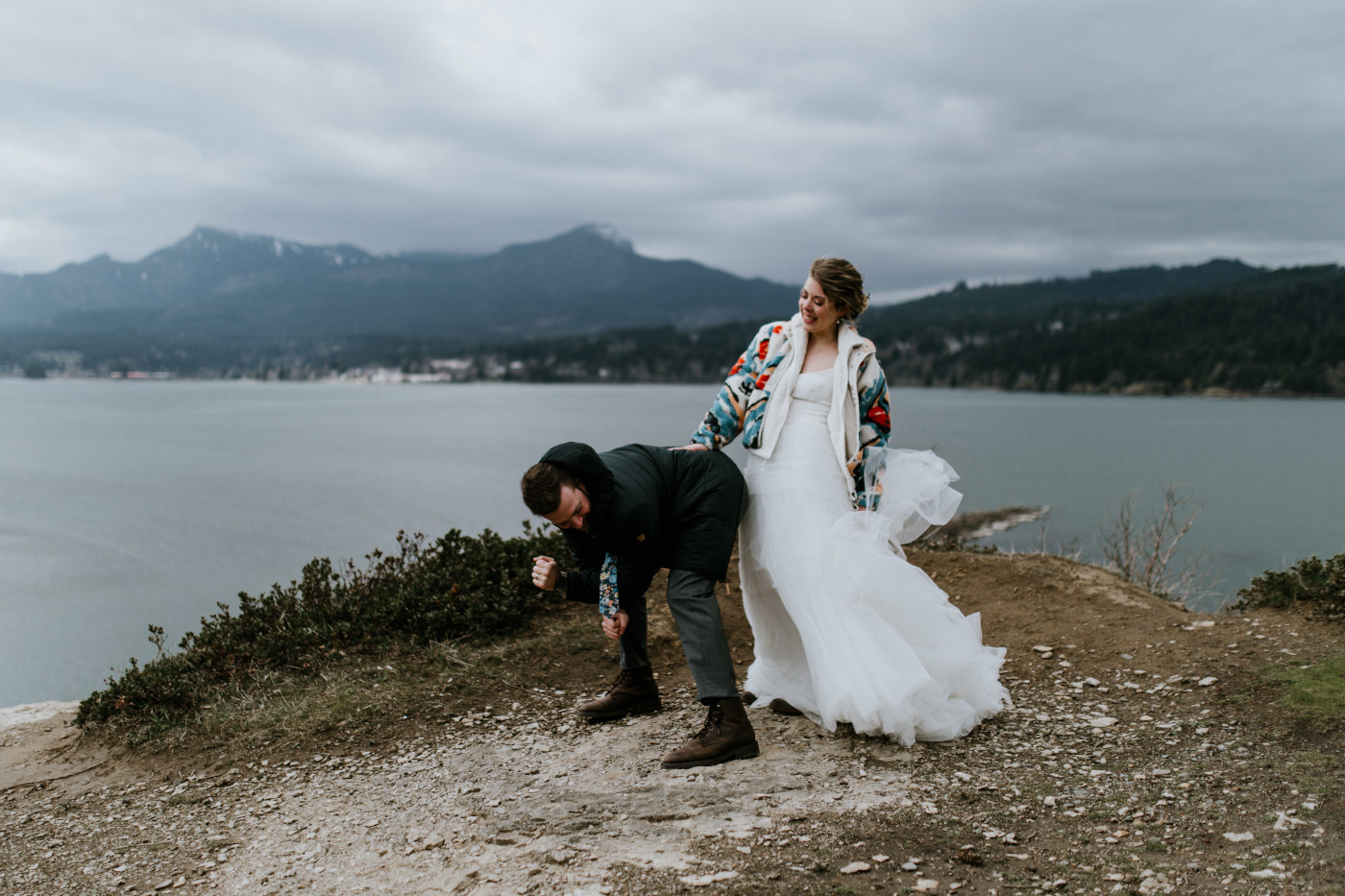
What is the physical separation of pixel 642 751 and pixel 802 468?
5.62 feet

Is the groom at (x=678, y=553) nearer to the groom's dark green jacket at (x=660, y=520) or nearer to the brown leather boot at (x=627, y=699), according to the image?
the groom's dark green jacket at (x=660, y=520)

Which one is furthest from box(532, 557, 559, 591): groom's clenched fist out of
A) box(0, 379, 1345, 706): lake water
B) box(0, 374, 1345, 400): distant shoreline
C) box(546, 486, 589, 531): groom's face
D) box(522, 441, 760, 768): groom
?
box(0, 374, 1345, 400): distant shoreline

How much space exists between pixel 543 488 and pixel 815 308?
70.8 inches

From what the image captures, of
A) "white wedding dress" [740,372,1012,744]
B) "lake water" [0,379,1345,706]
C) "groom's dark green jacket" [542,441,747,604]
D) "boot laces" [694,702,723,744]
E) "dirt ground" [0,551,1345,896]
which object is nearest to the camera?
"dirt ground" [0,551,1345,896]

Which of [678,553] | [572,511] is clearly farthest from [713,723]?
[572,511]

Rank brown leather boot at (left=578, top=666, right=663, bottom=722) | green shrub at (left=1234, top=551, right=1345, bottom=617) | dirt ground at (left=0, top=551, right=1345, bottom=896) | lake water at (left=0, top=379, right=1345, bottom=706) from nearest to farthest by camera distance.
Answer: dirt ground at (left=0, top=551, right=1345, bottom=896) → brown leather boot at (left=578, top=666, right=663, bottom=722) → green shrub at (left=1234, top=551, right=1345, bottom=617) → lake water at (left=0, top=379, right=1345, bottom=706)

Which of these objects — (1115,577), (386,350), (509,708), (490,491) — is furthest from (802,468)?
(386,350)

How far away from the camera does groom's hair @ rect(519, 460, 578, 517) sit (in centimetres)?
347

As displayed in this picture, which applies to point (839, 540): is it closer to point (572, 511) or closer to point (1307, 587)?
point (572, 511)

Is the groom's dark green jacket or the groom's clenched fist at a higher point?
the groom's dark green jacket

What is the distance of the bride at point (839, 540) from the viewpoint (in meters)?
4.00

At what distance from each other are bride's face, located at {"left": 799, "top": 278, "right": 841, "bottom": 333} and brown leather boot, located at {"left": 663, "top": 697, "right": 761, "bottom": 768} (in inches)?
77.7

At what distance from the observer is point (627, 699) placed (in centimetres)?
496

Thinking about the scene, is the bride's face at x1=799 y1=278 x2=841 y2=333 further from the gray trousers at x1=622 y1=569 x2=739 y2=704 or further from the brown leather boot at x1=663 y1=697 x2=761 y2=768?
the brown leather boot at x1=663 y1=697 x2=761 y2=768
